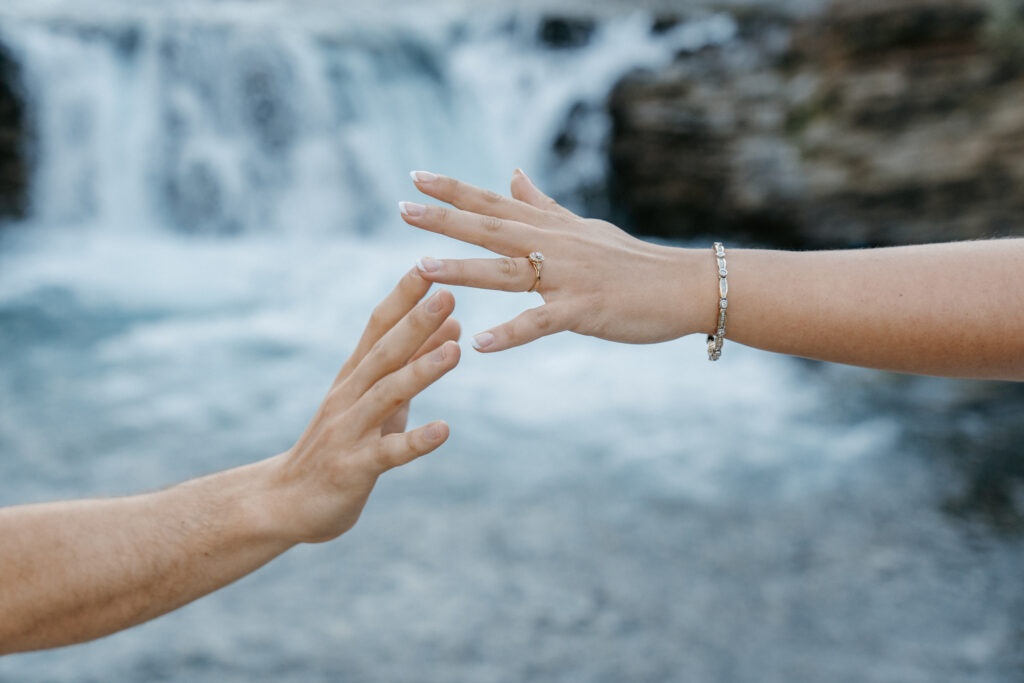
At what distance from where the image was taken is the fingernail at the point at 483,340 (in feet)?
3.79

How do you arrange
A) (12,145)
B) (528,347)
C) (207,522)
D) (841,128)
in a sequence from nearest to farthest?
(207,522), (528,347), (841,128), (12,145)

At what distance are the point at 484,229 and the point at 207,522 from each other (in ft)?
2.23

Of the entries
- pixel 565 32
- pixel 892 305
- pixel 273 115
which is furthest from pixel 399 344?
pixel 565 32

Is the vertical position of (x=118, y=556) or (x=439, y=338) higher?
(x=439, y=338)

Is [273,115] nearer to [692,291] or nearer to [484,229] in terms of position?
[484,229]

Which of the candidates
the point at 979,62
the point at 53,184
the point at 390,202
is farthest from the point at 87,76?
the point at 979,62

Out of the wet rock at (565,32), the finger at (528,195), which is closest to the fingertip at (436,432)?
the finger at (528,195)

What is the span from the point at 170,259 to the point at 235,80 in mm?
1959

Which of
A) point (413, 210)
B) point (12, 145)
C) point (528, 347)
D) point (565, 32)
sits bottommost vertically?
point (413, 210)

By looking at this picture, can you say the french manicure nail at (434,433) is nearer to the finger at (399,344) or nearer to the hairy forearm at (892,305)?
the finger at (399,344)

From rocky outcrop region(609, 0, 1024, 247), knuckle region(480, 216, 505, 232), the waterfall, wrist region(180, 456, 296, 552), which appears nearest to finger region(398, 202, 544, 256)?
knuckle region(480, 216, 505, 232)

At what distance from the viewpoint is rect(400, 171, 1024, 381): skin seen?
1238 mm

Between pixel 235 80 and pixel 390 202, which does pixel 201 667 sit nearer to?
pixel 390 202

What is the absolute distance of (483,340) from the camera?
1162mm
